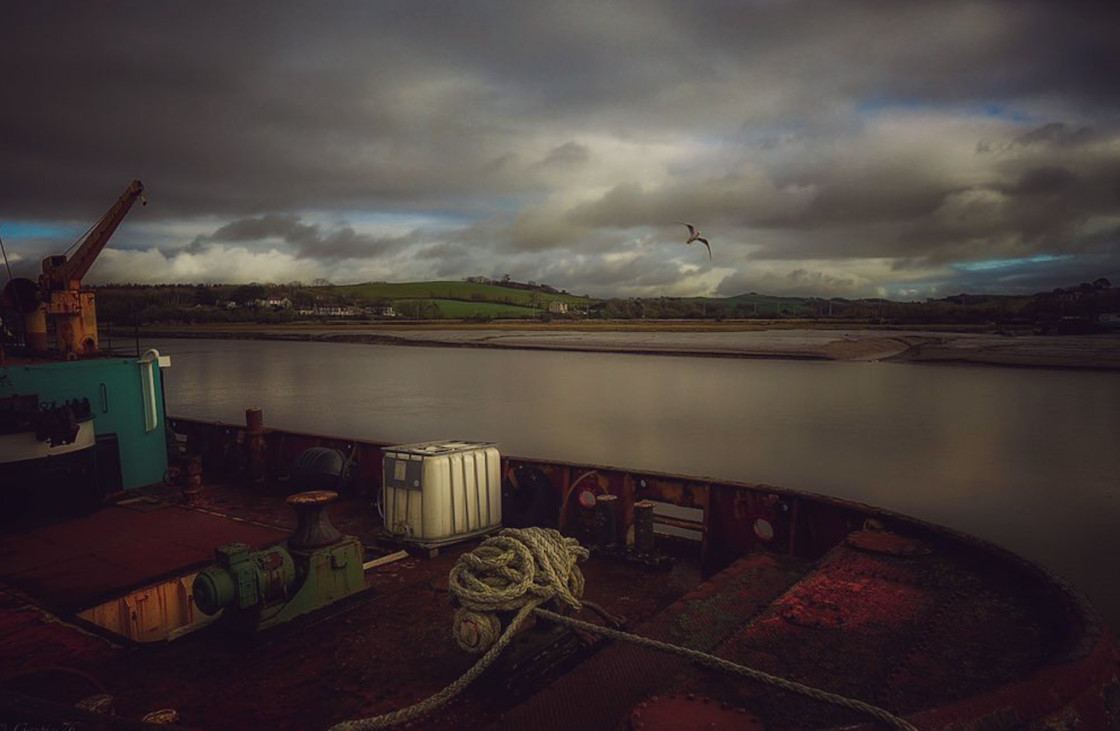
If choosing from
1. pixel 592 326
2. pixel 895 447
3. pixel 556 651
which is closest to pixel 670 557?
pixel 556 651

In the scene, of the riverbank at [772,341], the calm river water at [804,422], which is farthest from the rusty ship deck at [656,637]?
the riverbank at [772,341]

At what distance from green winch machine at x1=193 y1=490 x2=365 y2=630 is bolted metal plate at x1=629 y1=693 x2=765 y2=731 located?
2.96 meters

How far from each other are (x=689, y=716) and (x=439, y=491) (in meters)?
4.06

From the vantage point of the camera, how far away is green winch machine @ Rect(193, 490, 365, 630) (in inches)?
178

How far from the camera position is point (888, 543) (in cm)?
539

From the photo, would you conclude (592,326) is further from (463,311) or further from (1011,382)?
(1011,382)

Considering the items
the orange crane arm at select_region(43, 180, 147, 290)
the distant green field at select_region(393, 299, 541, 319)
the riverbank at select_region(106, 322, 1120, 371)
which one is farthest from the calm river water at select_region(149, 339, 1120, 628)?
the distant green field at select_region(393, 299, 541, 319)

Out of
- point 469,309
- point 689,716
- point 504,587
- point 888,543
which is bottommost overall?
point 888,543

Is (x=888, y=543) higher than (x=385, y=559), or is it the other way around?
(x=888, y=543)

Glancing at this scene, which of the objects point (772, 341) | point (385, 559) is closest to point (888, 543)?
point (385, 559)

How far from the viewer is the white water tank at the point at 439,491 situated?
660cm

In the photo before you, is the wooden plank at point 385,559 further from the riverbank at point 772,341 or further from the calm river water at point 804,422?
the riverbank at point 772,341

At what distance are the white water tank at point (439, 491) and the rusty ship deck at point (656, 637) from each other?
0.25 meters

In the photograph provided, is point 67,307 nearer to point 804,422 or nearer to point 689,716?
point 689,716
